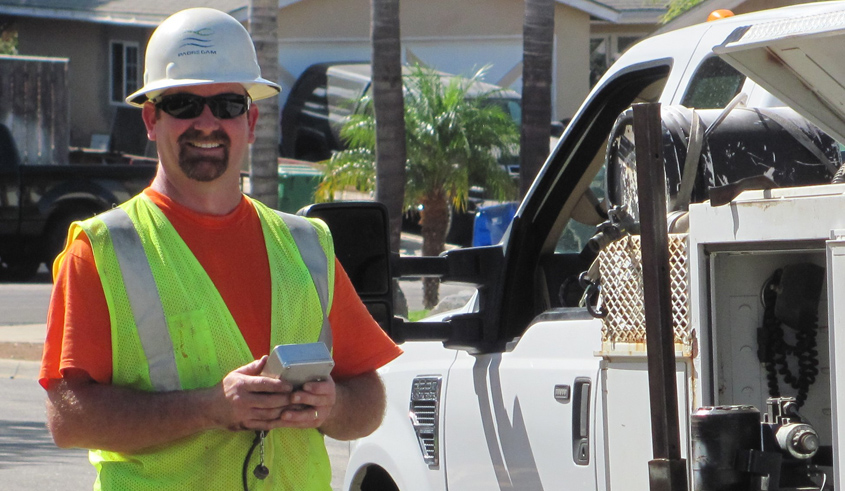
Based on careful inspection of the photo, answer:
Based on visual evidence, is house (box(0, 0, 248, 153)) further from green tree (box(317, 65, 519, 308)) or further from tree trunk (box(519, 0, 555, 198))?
tree trunk (box(519, 0, 555, 198))

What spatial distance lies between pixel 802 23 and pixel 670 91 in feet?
3.64

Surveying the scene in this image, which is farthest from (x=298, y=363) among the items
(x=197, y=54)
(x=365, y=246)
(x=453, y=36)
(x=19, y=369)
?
(x=453, y=36)

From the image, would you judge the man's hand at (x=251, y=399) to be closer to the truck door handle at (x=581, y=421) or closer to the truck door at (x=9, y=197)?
the truck door handle at (x=581, y=421)

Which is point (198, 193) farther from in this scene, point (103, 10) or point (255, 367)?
point (103, 10)

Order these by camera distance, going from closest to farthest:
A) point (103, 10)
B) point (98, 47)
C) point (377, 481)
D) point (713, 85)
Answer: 1. point (713, 85)
2. point (377, 481)
3. point (103, 10)
4. point (98, 47)

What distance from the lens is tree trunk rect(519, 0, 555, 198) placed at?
13430 mm

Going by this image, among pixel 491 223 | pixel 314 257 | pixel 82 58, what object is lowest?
pixel 314 257

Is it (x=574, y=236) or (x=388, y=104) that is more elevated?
(x=388, y=104)

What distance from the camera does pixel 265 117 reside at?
13891 millimetres

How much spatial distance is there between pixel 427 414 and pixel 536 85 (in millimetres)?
10002

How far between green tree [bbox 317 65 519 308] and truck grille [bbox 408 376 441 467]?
36.9 ft

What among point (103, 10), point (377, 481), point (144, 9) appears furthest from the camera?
point (144, 9)

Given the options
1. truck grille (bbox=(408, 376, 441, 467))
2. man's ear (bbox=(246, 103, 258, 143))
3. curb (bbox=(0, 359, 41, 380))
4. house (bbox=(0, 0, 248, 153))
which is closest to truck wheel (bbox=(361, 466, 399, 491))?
truck grille (bbox=(408, 376, 441, 467))

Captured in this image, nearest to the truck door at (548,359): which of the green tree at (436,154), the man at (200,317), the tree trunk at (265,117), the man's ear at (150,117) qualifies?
the man at (200,317)
